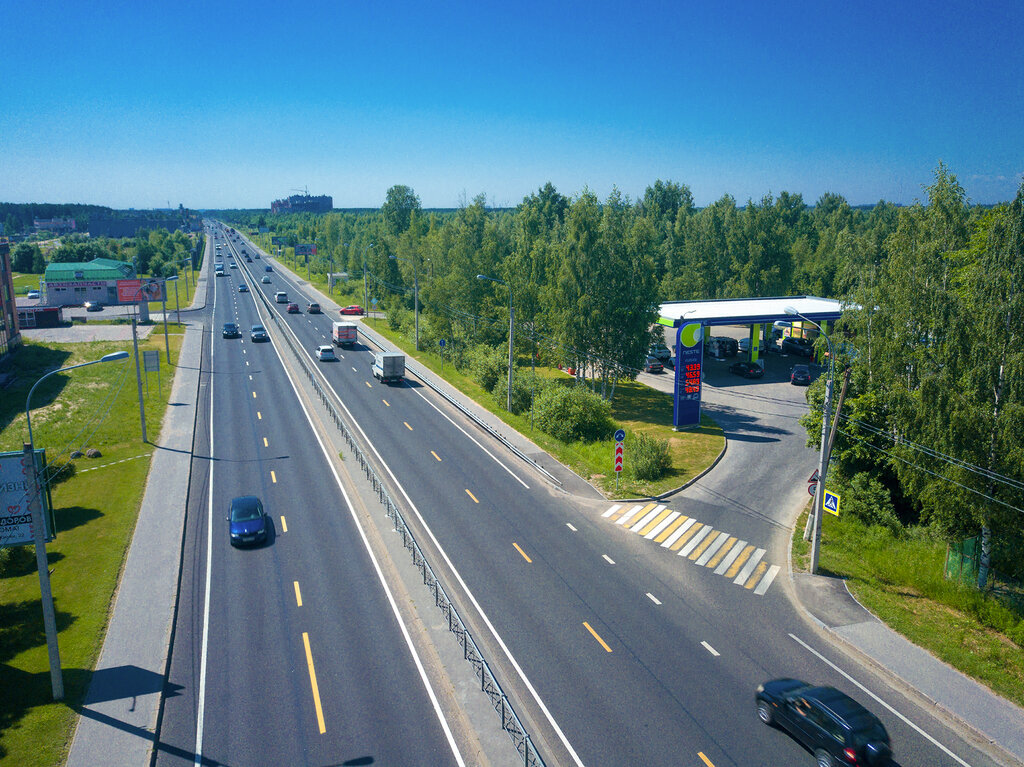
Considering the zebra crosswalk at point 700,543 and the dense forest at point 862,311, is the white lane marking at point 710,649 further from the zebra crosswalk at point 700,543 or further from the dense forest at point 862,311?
the dense forest at point 862,311

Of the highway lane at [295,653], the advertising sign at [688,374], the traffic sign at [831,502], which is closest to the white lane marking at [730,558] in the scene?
the traffic sign at [831,502]

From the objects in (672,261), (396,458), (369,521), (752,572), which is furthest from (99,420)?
(672,261)

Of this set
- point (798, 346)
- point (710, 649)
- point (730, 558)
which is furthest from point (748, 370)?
point (710, 649)

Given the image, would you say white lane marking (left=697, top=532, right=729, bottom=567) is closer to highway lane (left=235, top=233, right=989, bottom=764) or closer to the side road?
highway lane (left=235, top=233, right=989, bottom=764)

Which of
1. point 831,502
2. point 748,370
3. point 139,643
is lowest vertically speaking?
point 139,643

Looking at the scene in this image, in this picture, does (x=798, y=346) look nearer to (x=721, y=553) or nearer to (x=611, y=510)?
(x=611, y=510)
